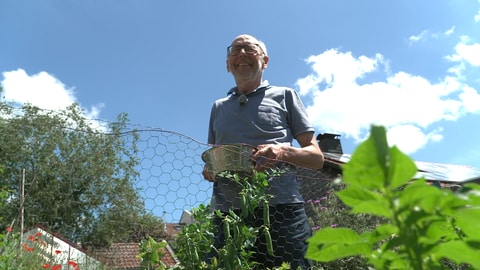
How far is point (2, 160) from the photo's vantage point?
15.4 metres

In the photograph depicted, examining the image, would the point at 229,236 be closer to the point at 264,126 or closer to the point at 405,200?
the point at 264,126

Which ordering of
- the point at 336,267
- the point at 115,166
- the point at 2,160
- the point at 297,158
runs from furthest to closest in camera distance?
the point at 115,166
the point at 2,160
the point at 336,267
the point at 297,158

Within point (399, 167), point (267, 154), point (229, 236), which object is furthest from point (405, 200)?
point (267, 154)

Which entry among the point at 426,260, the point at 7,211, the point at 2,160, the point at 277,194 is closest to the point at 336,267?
the point at 277,194

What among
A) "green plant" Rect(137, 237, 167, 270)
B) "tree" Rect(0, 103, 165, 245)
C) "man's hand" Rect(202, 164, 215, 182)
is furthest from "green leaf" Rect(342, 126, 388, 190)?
"tree" Rect(0, 103, 165, 245)

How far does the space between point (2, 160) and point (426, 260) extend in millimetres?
17278

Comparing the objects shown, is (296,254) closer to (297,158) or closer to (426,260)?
(297,158)

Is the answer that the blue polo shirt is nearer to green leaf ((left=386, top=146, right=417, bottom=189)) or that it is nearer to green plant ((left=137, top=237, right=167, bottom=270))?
green plant ((left=137, top=237, right=167, bottom=270))

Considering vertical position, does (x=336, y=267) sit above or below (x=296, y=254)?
below

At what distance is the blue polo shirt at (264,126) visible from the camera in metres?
2.00

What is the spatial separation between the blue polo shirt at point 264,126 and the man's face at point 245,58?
11 centimetres

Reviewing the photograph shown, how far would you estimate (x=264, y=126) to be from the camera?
6.84ft

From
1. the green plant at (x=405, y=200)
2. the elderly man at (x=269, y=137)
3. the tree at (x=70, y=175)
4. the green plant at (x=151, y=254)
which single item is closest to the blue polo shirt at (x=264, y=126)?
the elderly man at (x=269, y=137)

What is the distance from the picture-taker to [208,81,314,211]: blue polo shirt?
2.00m
